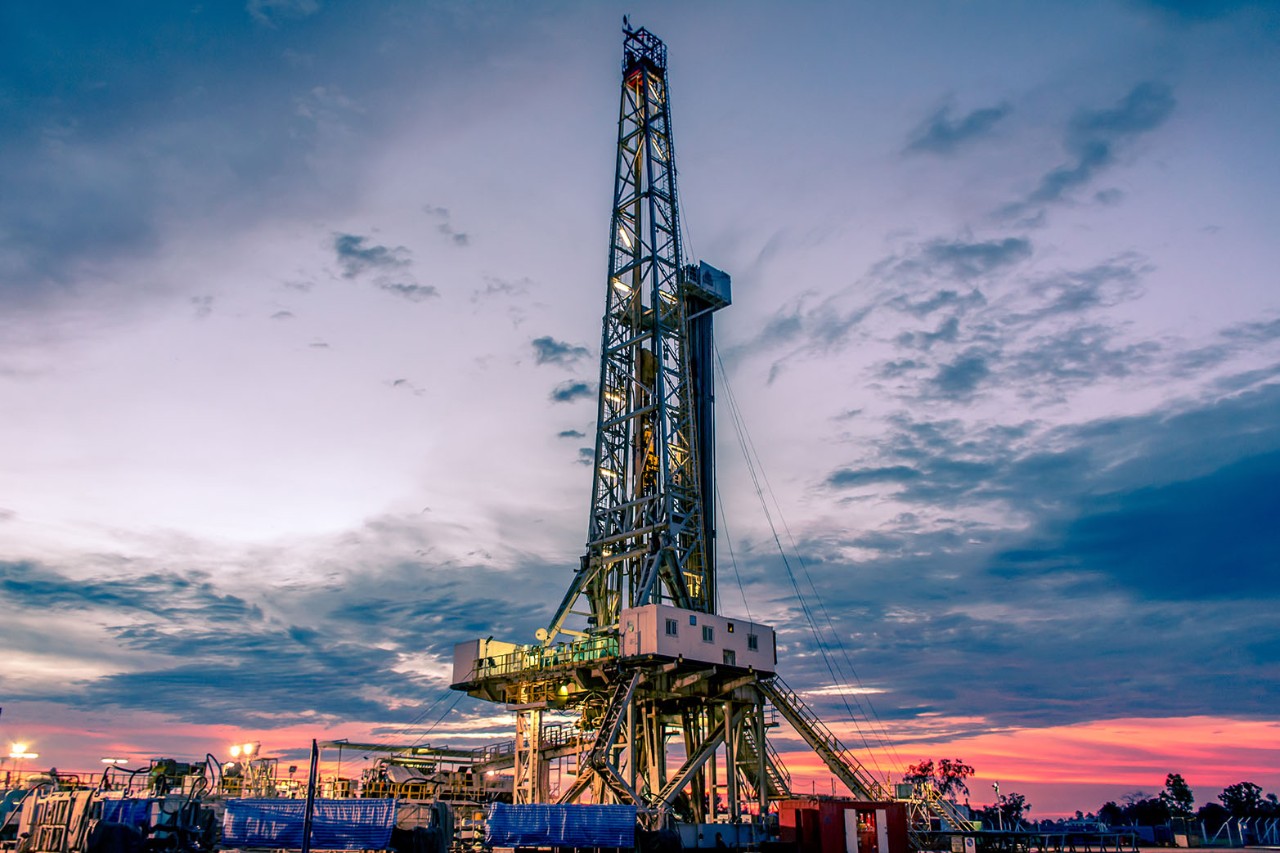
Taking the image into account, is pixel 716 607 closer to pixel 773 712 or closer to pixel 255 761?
pixel 773 712

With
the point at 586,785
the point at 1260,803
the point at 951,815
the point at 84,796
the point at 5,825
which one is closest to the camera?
the point at 84,796

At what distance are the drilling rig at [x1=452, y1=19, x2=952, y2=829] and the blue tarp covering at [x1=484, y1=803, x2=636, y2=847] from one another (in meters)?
3.01

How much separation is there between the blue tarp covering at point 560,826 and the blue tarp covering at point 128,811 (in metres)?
11.7

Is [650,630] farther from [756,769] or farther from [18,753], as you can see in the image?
[18,753]

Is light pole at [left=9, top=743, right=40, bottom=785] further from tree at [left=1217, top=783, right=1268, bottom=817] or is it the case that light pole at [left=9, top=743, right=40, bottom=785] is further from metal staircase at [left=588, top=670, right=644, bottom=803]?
tree at [left=1217, top=783, right=1268, bottom=817]

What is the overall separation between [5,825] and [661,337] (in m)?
39.2

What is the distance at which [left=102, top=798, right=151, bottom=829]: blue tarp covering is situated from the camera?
103 ft

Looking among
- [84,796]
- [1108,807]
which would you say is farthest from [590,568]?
[1108,807]

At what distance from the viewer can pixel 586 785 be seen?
45.4 m

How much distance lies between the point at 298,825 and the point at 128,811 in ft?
20.0

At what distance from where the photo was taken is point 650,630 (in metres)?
45.1

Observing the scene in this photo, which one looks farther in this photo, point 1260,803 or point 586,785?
point 1260,803

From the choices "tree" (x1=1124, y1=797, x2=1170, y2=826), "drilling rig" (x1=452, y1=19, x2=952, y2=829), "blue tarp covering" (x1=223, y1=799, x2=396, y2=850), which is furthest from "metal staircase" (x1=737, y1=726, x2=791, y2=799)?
"tree" (x1=1124, y1=797, x2=1170, y2=826)

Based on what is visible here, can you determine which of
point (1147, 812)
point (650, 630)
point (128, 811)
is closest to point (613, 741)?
point (650, 630)
